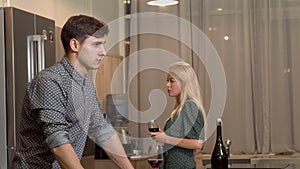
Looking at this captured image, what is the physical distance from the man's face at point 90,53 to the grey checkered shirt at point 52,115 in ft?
0.15

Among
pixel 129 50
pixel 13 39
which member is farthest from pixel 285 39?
pixel 13 39

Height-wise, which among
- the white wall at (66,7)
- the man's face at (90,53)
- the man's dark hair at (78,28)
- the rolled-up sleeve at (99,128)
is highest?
the white wall at (66,7)

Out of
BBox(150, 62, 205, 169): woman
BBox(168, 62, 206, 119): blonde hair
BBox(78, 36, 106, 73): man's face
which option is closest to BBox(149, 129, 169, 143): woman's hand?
BBox(150, 62, 205, 169): woman

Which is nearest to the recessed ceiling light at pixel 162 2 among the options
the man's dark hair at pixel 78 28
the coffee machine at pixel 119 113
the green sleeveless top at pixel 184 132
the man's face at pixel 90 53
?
the coffee machine at pixel 119 113

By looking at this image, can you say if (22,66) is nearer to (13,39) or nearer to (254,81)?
(13,39)

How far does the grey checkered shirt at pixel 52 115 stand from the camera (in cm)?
201

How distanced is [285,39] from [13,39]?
2.05 meters

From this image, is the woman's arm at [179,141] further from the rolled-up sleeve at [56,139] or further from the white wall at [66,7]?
the white wall at [66,7]

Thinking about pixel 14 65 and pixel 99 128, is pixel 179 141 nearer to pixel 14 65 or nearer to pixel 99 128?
pixel 99 128

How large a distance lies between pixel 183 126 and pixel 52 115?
4.29 feet

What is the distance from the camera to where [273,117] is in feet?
14.7

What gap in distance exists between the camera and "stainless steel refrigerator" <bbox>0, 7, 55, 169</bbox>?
11.3ft

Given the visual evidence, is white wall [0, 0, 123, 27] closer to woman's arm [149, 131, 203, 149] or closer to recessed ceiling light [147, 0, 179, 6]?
recessed ceiling light [147, 0, 179, 6]

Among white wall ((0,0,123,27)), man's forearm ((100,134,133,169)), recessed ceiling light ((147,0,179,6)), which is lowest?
man's forearm ((100,134,133,169))
